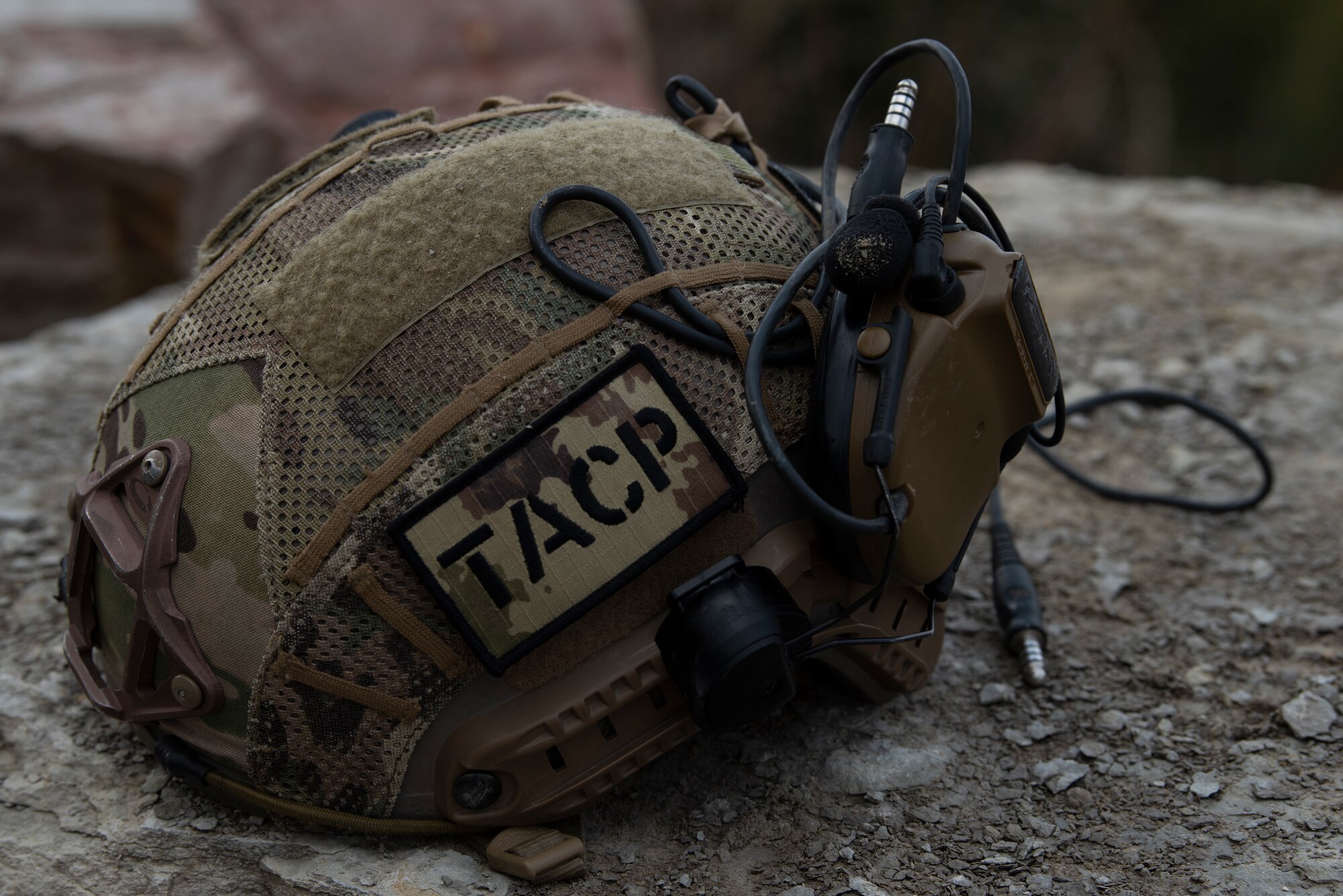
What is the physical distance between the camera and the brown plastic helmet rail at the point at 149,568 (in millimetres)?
1335

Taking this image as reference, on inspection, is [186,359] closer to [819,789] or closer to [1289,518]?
[819,789]

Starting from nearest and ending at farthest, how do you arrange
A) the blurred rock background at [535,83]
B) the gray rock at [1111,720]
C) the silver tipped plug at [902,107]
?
the silver tipped plug at [902,107]
the gray rock at [1111,720]
the blurred rock background at [535,83]

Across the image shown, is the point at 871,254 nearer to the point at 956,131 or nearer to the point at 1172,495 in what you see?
the point at 956,131

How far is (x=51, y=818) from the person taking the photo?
61.1 inches

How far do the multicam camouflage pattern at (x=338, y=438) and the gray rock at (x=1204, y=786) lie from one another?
2.41ft

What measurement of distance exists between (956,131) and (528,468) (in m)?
0.65

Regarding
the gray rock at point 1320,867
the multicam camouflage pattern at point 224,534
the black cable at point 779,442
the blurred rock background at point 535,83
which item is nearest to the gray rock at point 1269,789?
the gray rock at point 1320,867

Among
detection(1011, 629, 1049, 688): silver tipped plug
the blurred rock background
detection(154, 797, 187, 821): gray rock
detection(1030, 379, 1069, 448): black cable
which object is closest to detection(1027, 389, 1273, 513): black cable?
detection(1011, 629, 1049, 688): silver tipped plug

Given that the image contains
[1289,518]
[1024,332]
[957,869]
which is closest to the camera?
[1024,332]

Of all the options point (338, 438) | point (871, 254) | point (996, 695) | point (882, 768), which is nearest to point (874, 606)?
point (882, 768)

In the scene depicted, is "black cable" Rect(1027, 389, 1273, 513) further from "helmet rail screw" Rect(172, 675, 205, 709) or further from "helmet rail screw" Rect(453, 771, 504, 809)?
"helmet rail screw" Rect(172, 675, 205, 709)

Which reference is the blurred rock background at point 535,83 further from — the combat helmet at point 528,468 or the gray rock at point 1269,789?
the gray rock at point 1269,789

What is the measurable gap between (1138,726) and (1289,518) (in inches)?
27.8

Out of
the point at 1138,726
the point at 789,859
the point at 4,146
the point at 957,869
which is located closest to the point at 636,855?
the point at 789,859
